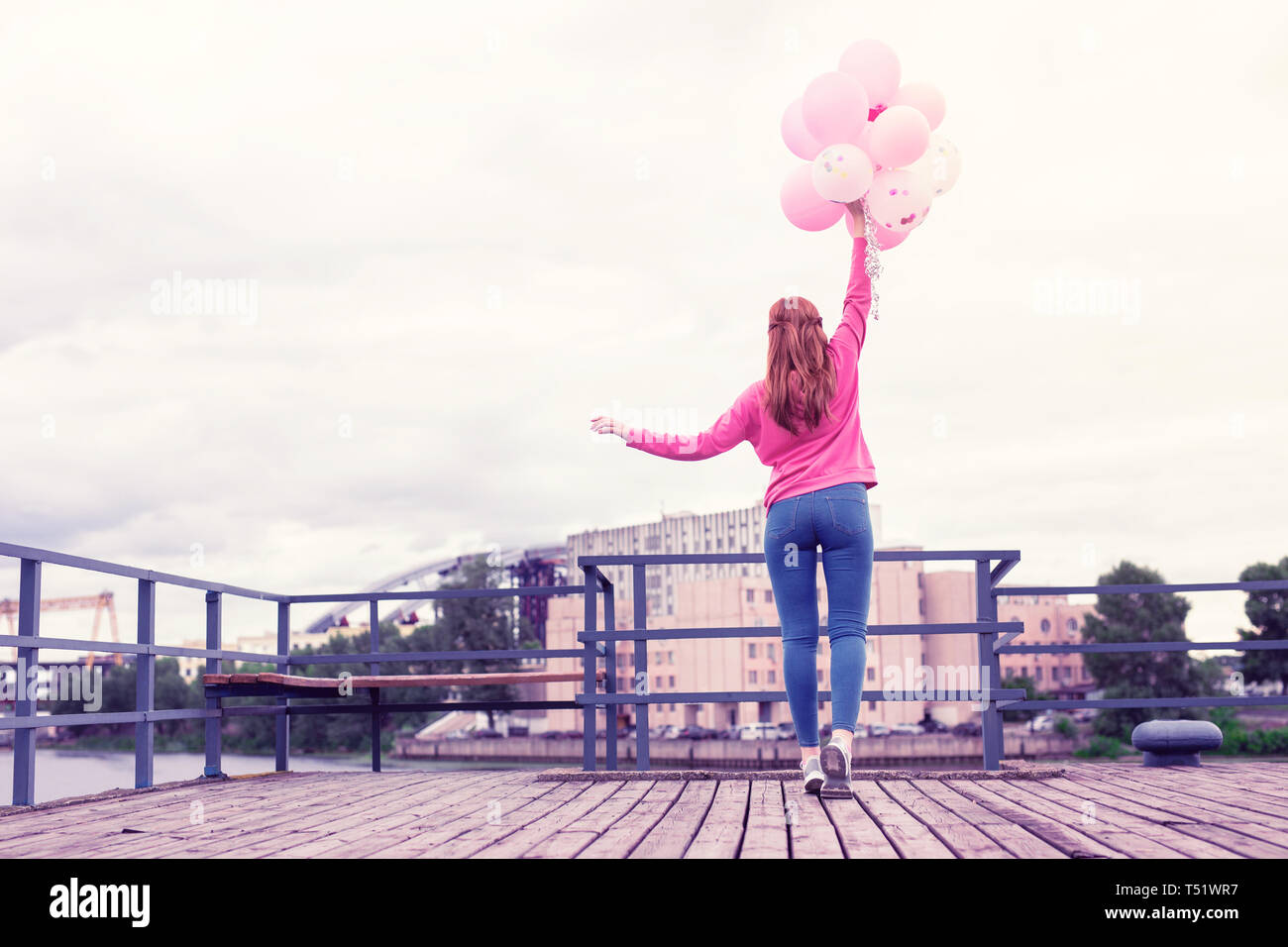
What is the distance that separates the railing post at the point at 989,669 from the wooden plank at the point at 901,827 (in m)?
1.22

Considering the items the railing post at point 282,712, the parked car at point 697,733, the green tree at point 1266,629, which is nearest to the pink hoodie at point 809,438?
the railing post at point 282,712

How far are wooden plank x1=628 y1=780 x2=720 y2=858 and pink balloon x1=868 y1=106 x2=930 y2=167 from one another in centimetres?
271

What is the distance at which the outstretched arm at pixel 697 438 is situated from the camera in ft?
13.5

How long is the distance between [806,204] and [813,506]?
1526 mm

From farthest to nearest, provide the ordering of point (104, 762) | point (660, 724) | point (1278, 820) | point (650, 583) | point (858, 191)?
point (650, 583) → point (104, 762) → point (660, 724) → point (858, 191) → point (1278, 820)

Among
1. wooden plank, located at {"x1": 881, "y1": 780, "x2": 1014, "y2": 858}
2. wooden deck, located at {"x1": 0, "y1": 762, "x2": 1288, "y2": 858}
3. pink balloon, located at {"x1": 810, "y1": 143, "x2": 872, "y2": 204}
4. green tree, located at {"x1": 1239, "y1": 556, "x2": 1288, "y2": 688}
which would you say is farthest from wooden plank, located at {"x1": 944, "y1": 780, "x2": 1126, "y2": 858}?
green tree, located at {"x1": 1239, "y1": 556, "x2": 1288, "y2": 688}

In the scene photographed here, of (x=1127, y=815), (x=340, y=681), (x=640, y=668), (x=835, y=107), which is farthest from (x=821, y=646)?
(x=1127, y=815)

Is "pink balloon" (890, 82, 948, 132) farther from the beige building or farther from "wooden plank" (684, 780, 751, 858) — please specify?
the beige building

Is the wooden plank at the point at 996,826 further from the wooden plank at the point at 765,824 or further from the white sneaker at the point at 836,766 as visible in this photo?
the wooden plank at the point at 765,824
